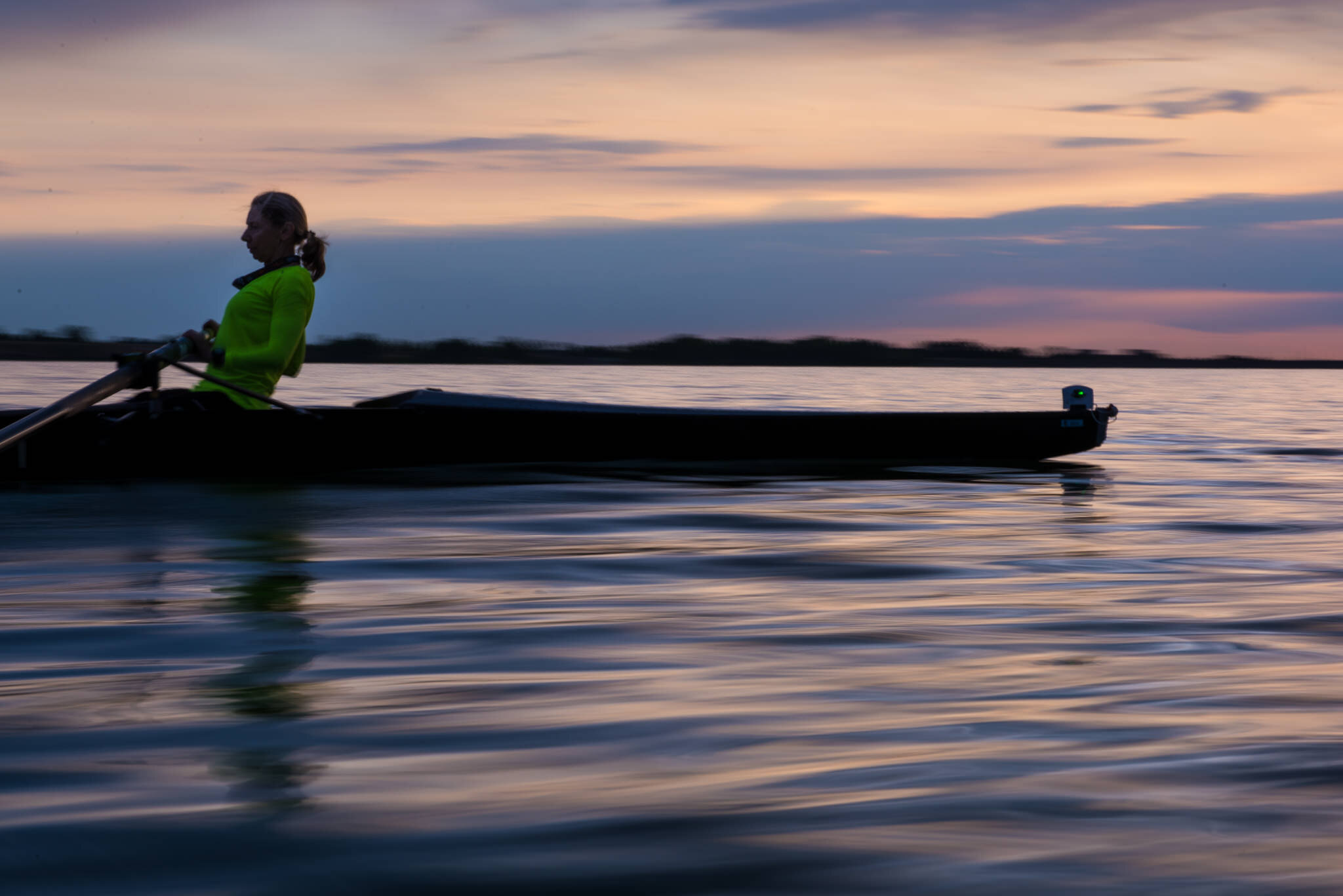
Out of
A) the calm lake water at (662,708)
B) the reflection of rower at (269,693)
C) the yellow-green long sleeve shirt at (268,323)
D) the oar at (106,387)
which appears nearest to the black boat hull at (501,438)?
the yellow-green long sleeve shirt at (268,323)

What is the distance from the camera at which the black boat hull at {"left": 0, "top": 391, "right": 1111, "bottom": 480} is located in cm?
792

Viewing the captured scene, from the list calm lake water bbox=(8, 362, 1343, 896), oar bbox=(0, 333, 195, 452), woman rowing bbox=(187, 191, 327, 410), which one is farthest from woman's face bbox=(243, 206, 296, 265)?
calm lake water bbox=(8, 362, 1343, 896)

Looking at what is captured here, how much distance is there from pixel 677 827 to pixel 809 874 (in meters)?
0.27

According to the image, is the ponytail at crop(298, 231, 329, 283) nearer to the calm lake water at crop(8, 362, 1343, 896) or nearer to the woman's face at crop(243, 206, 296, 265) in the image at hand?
the woman's face at crop(243, 206, 296, 265)

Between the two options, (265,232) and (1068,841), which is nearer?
(1068,841)

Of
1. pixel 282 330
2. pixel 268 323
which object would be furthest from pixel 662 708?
pixel 268 323

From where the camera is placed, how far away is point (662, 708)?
2.94m

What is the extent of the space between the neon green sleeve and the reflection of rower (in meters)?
2.60

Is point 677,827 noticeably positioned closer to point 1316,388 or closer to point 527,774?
point 527,774

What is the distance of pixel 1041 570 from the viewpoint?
5152mm

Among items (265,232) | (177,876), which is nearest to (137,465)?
(265,232)

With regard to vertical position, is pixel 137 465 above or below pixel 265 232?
below

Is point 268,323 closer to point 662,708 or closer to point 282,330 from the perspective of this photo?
point 282,330

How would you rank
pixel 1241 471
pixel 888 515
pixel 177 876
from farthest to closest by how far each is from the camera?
pixel 1241 471
pixel 888 515
pixel 177 876
